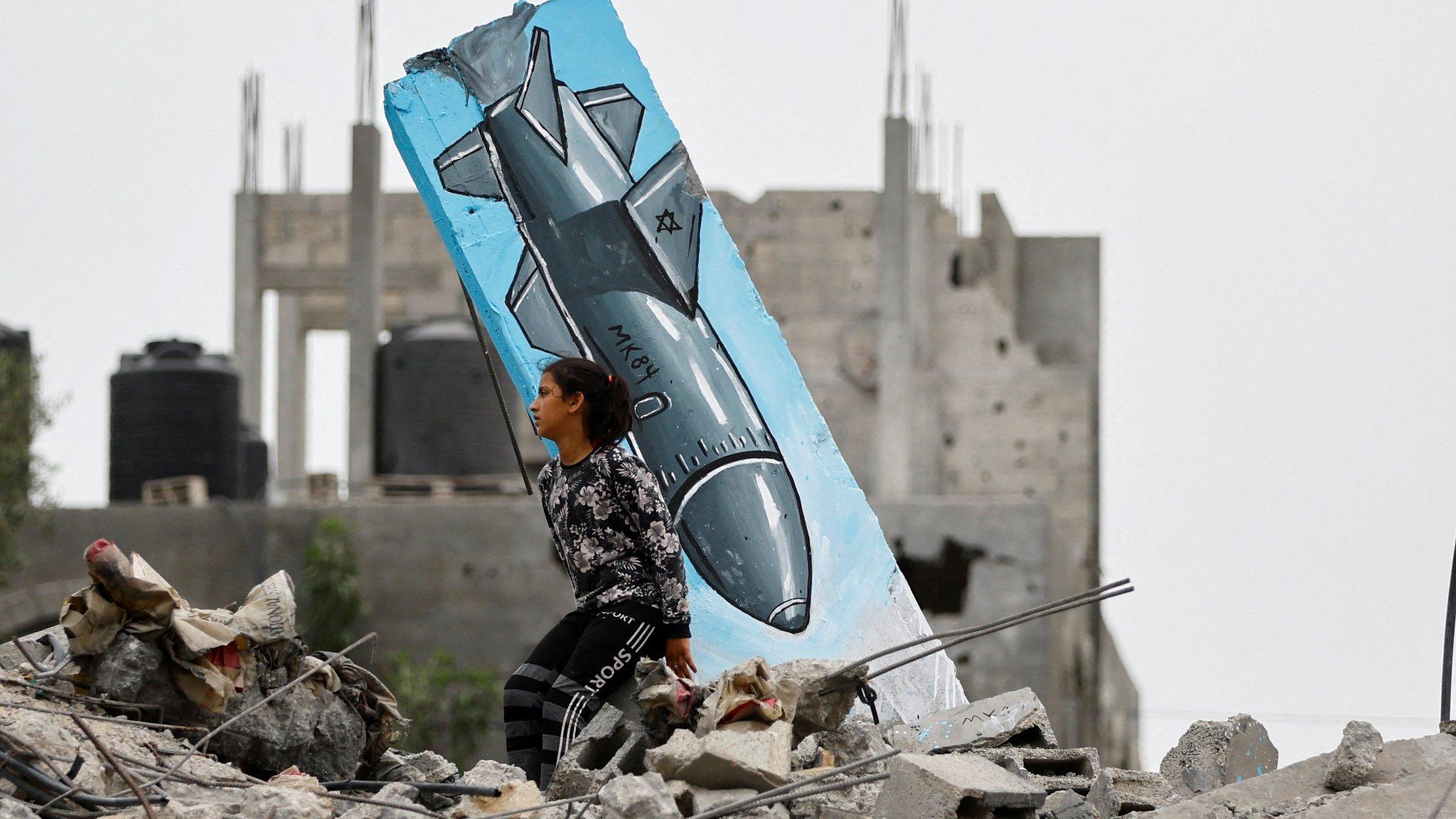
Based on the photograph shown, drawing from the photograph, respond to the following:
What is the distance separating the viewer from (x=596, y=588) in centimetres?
570

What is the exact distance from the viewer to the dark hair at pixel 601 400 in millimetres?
5805

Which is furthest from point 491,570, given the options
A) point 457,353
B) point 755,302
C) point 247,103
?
point 755,302

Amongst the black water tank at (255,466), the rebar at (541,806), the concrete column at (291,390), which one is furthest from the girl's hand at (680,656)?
the concrete column at (291,390)

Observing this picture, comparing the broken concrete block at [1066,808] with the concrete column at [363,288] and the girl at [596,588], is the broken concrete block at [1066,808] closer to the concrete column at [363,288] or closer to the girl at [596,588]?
the girl at [596,588]

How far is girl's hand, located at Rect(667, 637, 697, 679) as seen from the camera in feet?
18.7

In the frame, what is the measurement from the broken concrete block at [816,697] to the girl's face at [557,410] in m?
1.03

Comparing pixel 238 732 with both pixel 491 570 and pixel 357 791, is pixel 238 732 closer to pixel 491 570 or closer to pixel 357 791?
pixel 357 791

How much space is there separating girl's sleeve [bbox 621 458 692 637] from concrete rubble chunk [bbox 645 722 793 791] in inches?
25.6

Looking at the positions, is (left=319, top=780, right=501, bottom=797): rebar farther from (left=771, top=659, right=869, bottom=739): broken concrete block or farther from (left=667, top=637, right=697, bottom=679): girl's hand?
(left=771, top=659, right=869, bottom=739): broken concrete block

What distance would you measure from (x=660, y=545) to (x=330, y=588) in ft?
48.7

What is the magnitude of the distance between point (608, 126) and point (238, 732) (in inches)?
131

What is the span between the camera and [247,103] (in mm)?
26141

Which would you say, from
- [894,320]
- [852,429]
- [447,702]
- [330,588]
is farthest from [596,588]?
[852,429]

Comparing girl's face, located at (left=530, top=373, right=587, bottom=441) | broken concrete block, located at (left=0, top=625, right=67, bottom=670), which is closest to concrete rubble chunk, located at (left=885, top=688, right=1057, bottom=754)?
girl's face, located at (left=530, top=373, right=587, bottom=441)
